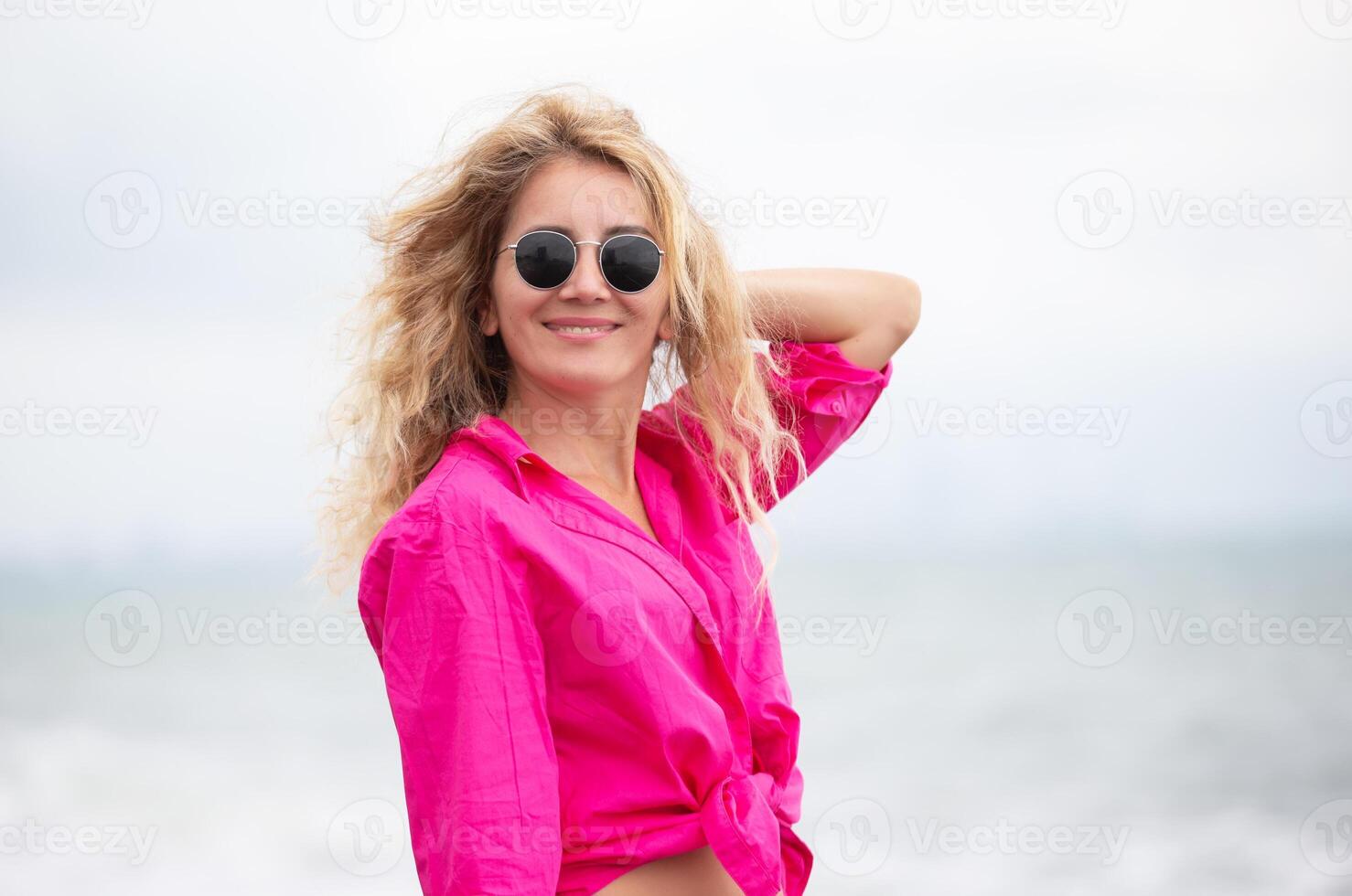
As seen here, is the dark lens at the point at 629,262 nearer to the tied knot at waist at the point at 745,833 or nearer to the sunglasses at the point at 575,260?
the sunglasses at the point at 575,260

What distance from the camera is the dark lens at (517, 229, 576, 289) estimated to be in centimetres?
177

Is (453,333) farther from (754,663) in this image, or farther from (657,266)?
(754,663)

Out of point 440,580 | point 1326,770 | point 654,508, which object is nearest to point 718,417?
point 654,508

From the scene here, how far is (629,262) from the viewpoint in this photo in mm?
1792

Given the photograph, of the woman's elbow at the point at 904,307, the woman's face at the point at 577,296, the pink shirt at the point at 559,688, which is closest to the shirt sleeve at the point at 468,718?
the pink shirt at the point at 559,688

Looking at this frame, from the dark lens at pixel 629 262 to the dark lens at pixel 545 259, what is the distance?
0.16 feet

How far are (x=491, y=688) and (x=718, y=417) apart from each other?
68 cm

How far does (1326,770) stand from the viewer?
5.48 metres

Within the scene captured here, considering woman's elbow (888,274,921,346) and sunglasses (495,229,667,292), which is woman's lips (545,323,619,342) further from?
woman's elbow (888,274,921,346)

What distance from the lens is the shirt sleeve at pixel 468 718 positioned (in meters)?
1.47

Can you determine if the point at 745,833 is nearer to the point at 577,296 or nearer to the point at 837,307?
the point at 577,296

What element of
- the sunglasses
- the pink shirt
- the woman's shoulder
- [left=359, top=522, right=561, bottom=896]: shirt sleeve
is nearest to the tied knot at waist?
the pink shirt

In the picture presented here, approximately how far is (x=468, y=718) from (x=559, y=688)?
0.15 metres

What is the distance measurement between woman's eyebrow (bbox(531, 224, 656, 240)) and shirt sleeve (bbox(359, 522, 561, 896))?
1.53 feet
